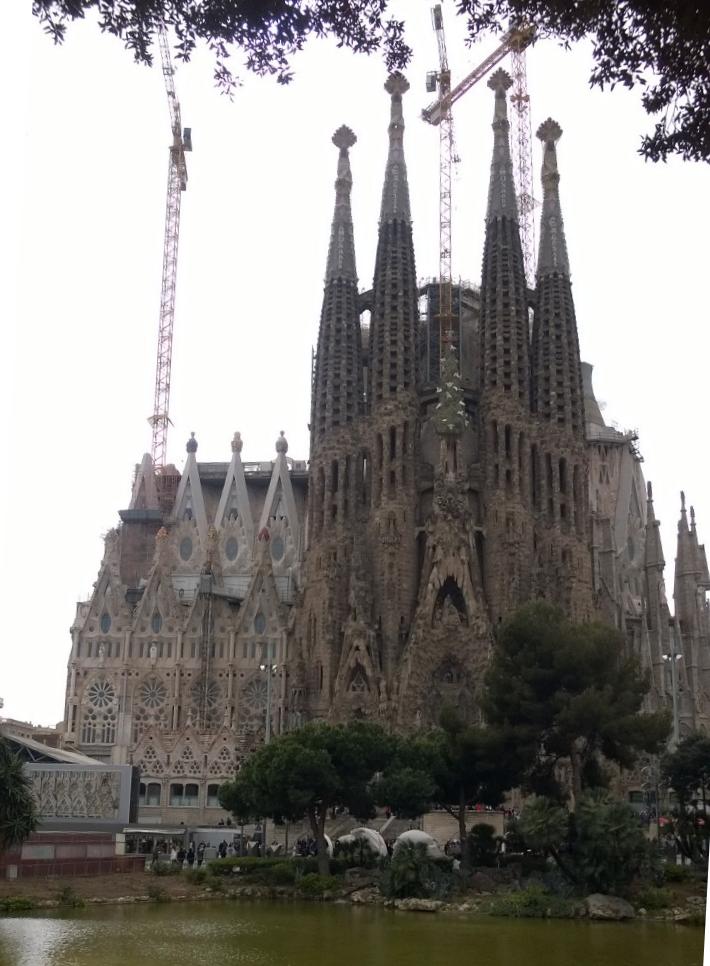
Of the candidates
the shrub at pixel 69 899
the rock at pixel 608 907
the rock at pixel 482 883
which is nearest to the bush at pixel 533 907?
the rock at pixel 608 907

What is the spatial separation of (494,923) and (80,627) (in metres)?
38.0

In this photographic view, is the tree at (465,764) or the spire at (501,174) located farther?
the spire at (501,174)

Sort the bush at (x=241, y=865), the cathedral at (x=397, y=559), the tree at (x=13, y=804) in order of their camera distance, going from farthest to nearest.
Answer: the cathedral at (x=397, y=559) → the bush at (x=241, y=865) → the tree at (x=13, y=804)

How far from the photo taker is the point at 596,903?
899 inches

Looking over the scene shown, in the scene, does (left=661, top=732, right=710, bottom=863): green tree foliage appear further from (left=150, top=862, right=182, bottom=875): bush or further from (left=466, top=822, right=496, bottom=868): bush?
(left=150, top=862, right=182, bottom=875): bush

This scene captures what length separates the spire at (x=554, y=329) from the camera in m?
52.2

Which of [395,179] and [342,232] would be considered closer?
[395,179]

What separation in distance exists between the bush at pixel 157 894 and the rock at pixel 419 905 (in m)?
5.06

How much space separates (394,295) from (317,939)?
133 ft

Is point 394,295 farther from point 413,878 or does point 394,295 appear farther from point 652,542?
point 413,878

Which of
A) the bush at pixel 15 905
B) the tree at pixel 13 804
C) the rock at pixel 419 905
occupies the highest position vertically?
the tree at pixel 13 804

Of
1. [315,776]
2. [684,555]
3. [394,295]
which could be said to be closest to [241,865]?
[315,776]

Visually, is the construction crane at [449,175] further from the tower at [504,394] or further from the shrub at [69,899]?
the shrub at [69,899]

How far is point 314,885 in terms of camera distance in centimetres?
2564
